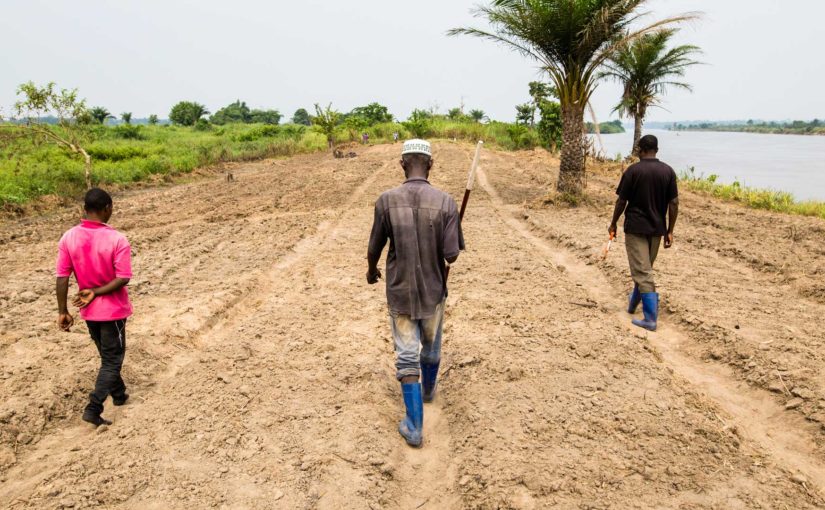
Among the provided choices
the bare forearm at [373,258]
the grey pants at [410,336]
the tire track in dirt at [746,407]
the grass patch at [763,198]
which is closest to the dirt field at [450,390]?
the tire track in dirt at [746,407]

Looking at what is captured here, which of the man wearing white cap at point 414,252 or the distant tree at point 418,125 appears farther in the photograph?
the distant tree at point 418,125

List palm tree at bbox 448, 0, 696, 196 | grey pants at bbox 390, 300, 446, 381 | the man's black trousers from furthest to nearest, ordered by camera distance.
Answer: palm tree at bbox 448, 0, 696, 196
the man's black trousers
grey pants at bbox 390, 300, 446, 381

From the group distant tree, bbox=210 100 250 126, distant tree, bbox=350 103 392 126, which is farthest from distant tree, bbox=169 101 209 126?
distant tree, bbox=350 103 392 126

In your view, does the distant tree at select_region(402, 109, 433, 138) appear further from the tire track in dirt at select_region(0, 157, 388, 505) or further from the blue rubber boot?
the blue rubber boot

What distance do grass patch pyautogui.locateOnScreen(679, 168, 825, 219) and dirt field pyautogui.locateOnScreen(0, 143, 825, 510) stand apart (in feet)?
14.8

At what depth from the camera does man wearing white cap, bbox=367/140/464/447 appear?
125 inches

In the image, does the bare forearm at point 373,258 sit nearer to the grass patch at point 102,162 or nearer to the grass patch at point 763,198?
the grass patch at point 763,198

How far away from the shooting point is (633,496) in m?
2.80

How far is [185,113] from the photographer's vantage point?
6259 cm

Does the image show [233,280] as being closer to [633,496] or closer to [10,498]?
[10,498]

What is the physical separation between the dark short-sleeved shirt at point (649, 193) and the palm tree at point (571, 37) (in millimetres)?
6838

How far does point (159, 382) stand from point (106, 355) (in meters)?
0.76

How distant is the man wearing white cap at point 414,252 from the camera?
3.17 m

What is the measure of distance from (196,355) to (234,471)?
1.96m
